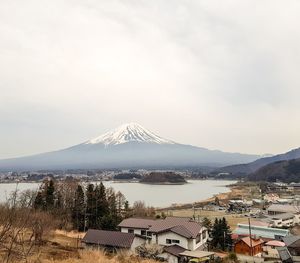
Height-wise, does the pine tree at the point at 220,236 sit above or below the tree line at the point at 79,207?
below

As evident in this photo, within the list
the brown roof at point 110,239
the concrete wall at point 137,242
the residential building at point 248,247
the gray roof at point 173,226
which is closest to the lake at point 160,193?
the gray roof at point 173,226

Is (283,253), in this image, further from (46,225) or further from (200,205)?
(200,205)

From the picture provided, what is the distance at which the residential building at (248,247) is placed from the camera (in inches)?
538

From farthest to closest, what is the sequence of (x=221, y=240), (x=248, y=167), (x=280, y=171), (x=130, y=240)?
1. (x=248, y=167)
2. (x=280, y=171)
3. (x=221, y=240)
4. (x=130, y=240)

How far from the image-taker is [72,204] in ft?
56.6

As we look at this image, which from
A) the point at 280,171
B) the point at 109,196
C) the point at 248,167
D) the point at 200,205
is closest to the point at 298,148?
the point at 248,167

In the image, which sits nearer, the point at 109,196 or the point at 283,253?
the point at 283,253

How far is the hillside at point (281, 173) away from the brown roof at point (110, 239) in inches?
2090

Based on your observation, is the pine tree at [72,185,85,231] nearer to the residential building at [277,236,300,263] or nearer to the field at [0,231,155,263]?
the field at [0,231,155,263]

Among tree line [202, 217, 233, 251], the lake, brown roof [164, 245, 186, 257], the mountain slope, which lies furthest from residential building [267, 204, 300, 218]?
the mountain slope

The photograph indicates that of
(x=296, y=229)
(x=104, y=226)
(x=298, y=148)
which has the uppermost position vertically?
(x=298, y=148)

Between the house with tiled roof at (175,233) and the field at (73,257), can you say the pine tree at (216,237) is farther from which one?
the field at (73,257)

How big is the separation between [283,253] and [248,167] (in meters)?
102

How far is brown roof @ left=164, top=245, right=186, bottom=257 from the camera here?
10.5 metres
